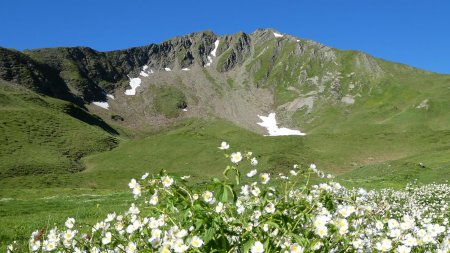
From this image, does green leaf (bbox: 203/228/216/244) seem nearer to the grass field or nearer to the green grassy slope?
the grass field

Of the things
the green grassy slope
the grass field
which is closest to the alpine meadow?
the grass field

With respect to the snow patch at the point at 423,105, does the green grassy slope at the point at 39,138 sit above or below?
below

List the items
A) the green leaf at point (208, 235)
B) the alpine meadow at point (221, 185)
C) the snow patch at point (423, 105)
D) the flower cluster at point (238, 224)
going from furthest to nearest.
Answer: the snow patch at point (423, 105), the alpine meadow at point (221, 185), the flower cluster at point (238, 224), the green leaf at point (208, 235)

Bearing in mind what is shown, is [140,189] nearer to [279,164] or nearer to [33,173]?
[279,164]

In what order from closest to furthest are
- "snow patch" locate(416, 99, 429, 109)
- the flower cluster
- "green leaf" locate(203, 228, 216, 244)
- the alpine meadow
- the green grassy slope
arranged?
"green leaf" locate(203, 228, 216, 244)
the flower cluster
the alpine meadow
the green grassy slope
"snow patch" locate(416, 99, 429, 109)

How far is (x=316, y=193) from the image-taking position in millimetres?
5430

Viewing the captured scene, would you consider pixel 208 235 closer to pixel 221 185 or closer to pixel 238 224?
pixel 221 185

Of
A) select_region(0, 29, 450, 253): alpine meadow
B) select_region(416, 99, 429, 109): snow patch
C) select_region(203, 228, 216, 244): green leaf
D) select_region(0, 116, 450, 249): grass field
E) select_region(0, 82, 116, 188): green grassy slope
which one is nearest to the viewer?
select_region(203, 228, 216, 244): green leaf

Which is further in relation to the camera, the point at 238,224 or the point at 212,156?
the point at 212,156

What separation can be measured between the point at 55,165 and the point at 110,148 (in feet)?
91.8

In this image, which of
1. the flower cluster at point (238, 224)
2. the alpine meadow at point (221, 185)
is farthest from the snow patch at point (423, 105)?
the flower cluster at point (238, 224)

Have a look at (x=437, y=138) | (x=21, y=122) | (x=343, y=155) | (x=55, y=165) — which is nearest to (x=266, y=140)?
(x=343, y=155)

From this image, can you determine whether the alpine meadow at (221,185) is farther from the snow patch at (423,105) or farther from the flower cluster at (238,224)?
the snow patch at (423,105)

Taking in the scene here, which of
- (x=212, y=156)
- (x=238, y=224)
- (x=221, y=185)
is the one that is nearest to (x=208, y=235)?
Result: (x=221, y=185)
